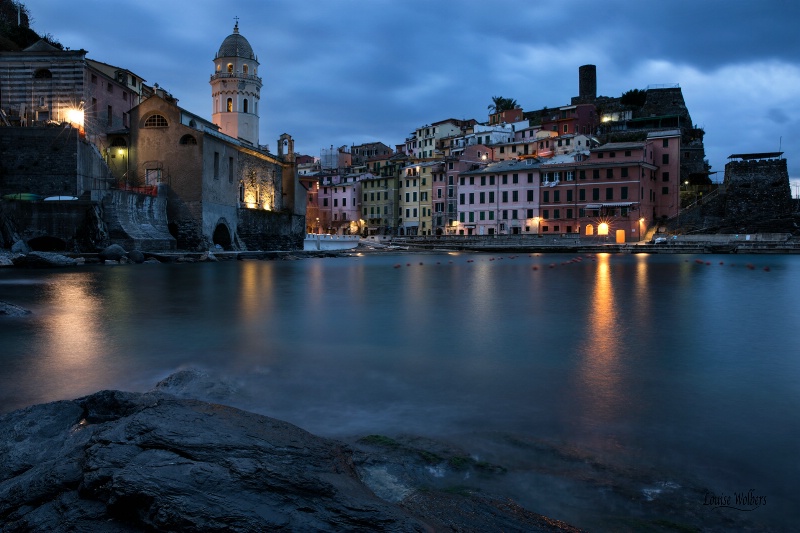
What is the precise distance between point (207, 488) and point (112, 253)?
106 feet

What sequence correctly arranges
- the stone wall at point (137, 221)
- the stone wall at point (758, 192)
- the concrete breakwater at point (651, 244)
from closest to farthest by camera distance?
the stone wall at point (137, 221) < the concrete breakwater at point (651, 244) < the stone wall at point (758, 192)

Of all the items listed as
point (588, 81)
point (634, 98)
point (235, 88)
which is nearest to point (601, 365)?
point (235, 88)

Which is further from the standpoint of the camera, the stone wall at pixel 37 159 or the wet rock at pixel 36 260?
the stone wall at pixel 37 159

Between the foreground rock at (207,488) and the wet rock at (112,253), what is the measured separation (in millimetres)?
30628

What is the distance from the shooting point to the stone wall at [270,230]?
154 feet

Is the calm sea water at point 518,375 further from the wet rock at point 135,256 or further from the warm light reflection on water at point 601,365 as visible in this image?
the wet rock at point 135,256

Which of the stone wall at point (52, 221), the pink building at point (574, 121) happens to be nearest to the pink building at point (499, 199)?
the pink building at point (574, 121)

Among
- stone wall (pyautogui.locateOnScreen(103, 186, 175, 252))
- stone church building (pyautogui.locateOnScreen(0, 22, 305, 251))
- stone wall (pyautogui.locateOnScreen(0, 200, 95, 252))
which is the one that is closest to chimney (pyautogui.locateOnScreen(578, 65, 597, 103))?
stone church building (pyautogui.locateOnScreen(0, 22, 305, 251))

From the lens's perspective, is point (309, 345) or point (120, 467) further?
point (309, 345)

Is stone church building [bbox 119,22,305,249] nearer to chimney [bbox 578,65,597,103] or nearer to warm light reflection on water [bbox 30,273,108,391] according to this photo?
warm light reflection on water [bbox 30,273,108,391]

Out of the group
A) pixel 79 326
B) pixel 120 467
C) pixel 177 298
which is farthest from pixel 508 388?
pixel 177 298

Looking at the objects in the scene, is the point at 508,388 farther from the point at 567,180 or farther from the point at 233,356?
the point at 567,180

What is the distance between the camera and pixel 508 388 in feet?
21.7

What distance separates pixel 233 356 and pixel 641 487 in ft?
20.6
